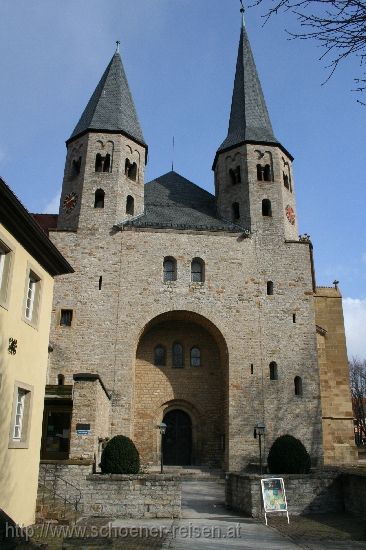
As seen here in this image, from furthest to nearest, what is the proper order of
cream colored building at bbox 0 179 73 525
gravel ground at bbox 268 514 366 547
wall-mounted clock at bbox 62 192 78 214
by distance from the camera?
1. wall-mounted clock at bbox 62 192 78 214
2. gravel ground at bbox 268 514 366 547
3. cream colored building at bbox 0 179 73 525

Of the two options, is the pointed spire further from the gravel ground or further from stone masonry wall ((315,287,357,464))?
the gravel ground

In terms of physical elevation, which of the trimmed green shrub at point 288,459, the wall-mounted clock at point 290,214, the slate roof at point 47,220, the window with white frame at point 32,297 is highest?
the slate roof at point 47,220

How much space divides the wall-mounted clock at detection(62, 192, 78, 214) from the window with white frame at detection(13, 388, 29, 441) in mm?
15710

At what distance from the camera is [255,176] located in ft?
91.2

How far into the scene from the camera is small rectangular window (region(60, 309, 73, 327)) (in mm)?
23297

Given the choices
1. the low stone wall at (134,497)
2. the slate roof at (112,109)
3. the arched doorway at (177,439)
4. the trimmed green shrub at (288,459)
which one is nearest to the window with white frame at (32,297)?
the low stone wall at (134,497)

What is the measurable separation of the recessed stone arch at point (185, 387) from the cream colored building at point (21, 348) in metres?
11.2

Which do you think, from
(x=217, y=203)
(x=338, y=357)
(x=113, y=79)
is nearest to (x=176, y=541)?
(x=338, y=357)

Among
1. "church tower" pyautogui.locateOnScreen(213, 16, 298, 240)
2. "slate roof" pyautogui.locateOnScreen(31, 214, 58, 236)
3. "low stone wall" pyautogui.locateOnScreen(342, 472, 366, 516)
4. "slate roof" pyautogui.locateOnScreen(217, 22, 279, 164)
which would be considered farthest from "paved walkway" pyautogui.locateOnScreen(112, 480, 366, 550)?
"slate roof" pyautogui.locateOnScreen(217, 22, 279, 164)

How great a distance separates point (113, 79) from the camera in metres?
31.8

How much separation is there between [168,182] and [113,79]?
7.56 metres

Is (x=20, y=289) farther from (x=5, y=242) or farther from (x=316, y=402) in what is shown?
(x=316, y=402)

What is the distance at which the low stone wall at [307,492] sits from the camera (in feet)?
46.5

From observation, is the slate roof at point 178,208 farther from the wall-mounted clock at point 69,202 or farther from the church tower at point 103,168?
the wall-mounted clock at point 69,202
